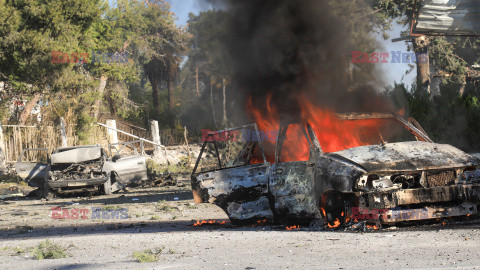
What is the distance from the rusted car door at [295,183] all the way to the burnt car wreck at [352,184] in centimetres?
1

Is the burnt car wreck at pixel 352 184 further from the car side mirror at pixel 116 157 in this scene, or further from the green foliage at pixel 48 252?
the car side mirror at pixel 116 157

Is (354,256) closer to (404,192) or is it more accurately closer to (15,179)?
(404,192)

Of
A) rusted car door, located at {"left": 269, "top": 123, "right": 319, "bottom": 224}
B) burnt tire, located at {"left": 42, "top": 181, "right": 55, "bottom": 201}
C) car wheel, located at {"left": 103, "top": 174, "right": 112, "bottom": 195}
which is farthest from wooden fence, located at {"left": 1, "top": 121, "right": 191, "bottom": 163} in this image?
rusted car door, located at {"left": 269, "top": 123, "right": 319, "bottom": 224}

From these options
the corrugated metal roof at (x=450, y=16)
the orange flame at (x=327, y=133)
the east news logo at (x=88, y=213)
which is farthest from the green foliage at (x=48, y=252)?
the corrugated metal roof at (x=450, y=16)

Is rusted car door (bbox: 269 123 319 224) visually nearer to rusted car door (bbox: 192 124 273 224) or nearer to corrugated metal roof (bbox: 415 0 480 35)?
rusted car door (bbox: 192 124 273 224)

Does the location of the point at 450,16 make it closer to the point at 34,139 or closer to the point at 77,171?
the point at 77,171

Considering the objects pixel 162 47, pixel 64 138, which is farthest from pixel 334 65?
pixel 162 47

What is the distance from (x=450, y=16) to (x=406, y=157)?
8.85 meters

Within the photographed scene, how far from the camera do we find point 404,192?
5980mm

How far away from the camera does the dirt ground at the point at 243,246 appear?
16.1ft

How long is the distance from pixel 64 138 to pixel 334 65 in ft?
47.4

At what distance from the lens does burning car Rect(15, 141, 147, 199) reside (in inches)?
592

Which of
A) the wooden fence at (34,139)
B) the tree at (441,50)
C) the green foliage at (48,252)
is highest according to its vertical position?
the tree at (441,50)

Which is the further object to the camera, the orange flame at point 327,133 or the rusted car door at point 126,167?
the rusted car door at point 126,167
